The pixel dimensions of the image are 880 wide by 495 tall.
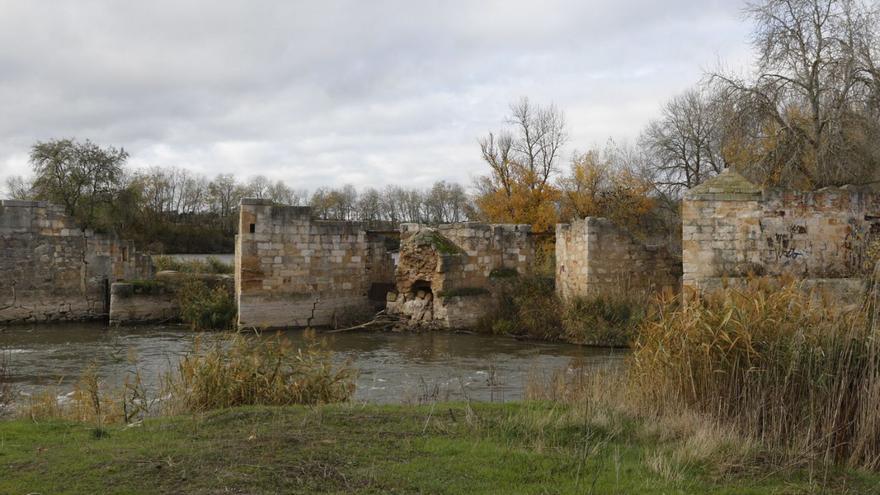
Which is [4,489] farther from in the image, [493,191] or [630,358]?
[493,191]

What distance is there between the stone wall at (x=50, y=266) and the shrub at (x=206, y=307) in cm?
256

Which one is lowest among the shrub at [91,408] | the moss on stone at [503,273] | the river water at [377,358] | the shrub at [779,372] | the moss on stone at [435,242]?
the river water at [377,358]

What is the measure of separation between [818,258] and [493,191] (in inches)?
901

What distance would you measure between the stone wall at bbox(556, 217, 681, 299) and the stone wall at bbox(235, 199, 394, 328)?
569cm

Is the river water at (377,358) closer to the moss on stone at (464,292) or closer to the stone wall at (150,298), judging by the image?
the stone wall at (150,298)

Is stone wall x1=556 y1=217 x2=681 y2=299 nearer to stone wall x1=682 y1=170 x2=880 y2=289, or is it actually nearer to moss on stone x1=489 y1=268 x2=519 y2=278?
moss on stone x1=489 y1=268 x2=519 y2=278

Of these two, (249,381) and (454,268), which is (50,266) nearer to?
(454,268)

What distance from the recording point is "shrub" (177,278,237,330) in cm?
1858

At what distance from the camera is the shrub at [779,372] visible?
586cm

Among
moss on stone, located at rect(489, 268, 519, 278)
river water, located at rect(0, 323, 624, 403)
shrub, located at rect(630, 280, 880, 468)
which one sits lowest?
river water, located at rect(0, 323, 624, 403)

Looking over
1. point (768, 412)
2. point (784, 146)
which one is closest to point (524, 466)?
point (768, 412)

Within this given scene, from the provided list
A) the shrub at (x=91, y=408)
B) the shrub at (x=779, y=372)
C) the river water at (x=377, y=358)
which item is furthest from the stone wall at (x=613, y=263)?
the shrub at (x=91, y=408)

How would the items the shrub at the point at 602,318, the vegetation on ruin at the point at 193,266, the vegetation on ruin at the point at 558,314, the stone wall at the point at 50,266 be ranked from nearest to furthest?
the shrub at the point at 602,318 → the vegetation on ruin at the point at 558,314 → the stone wall at the point at 50,266 → the vegetation on ruin at the point at 193,266

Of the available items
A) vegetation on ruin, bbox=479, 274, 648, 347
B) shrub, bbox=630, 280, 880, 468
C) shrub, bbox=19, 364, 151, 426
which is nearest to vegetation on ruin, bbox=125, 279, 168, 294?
vegetation on ruin, bbox=479, 274, 648, 347
